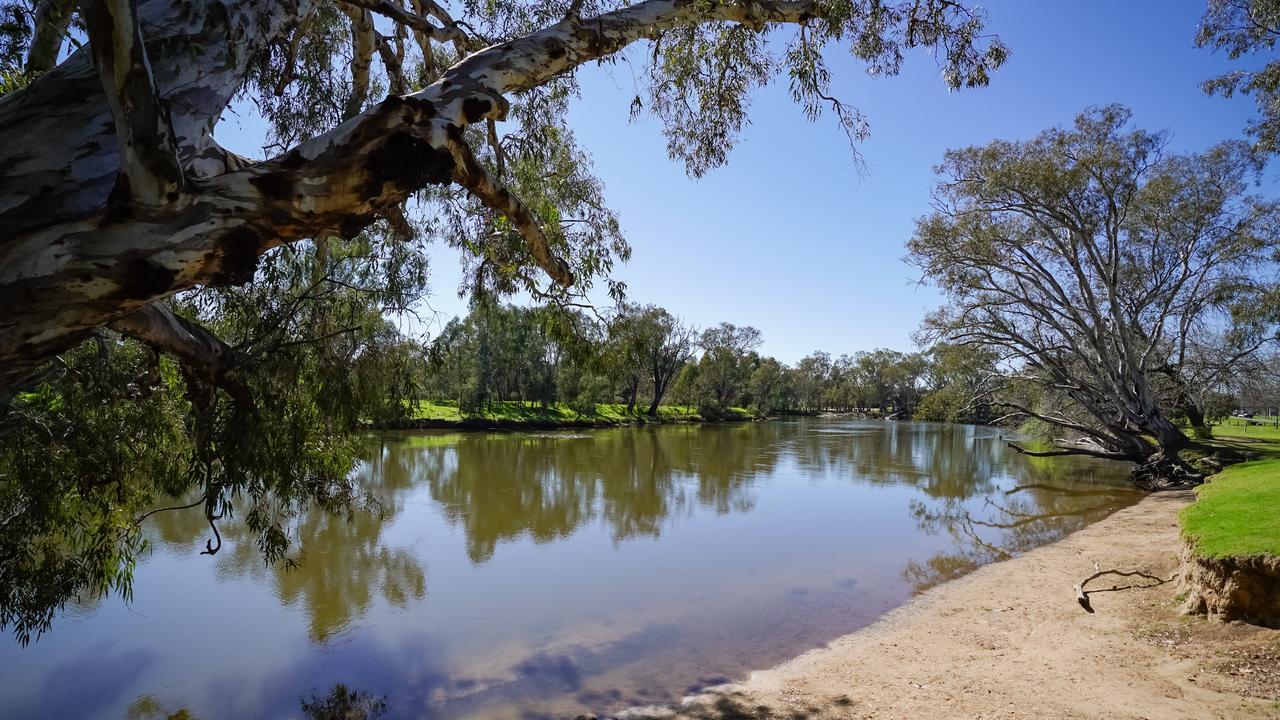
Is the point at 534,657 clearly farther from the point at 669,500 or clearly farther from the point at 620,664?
the point at 669,500

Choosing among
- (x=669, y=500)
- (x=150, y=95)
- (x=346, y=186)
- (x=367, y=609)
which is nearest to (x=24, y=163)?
(x=150, y=95)

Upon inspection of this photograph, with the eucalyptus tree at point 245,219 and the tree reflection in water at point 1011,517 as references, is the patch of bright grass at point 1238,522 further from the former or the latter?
the eucalyptus tree at point 245,219

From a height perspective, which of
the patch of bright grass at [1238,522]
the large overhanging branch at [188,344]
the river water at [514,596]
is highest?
the large overhanging branch at [188,344]

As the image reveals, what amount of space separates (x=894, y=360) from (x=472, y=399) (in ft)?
152

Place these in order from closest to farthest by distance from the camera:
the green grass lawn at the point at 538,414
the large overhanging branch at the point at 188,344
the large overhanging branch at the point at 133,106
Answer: the large overhanging branch at the point at 133,106
the large overhanging branch at the point at 188,344
the green grass lawn at the point at 538,414

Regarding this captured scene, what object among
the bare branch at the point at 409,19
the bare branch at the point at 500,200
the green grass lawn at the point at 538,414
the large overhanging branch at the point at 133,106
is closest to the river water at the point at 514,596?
the bare branch at the point at 500,200

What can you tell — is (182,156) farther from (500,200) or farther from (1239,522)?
(1239,522)

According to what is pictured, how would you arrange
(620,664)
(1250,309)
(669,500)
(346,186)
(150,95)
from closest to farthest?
(150,95)
(346,186)
(620,664)
(669,500)
(1250,309)

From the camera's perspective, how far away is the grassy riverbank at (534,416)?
1060 inches

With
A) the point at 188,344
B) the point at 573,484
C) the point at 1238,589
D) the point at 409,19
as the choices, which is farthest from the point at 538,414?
the point at 409,19

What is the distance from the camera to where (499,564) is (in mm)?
7613

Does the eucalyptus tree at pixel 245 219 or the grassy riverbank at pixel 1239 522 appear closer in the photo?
the eucalyptus tree at pixel 245 219

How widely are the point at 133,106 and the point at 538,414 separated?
30.0 meters

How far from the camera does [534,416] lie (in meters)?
30.3
